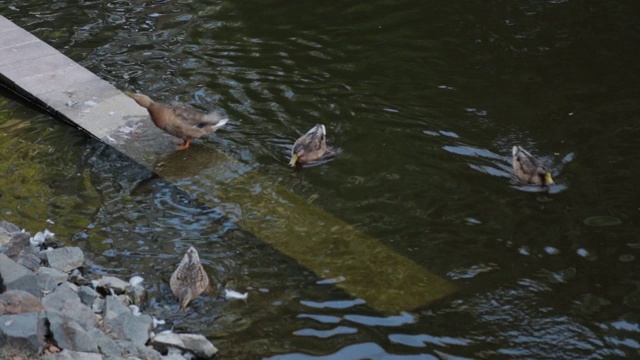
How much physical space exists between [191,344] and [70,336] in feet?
2.56

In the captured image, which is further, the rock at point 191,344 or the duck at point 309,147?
the duck at point 309,147

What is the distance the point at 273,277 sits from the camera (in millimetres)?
7238

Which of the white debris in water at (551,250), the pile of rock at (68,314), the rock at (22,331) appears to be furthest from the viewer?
the white debris in water at (551,250)

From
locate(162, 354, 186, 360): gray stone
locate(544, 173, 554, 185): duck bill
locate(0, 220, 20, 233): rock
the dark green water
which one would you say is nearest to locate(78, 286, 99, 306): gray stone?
the dark green water

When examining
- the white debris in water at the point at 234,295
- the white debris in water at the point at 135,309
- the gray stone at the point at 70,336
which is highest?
the gray stone at the point at 70,336

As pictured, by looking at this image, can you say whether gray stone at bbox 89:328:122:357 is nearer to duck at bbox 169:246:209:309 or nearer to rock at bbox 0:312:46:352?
rock at bbox 0:312:46:352

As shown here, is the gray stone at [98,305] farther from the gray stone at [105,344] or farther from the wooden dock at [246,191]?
the wooden dock at [246,191]

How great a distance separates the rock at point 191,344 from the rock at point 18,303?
82cm

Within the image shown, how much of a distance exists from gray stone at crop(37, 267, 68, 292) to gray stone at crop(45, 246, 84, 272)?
12 cm

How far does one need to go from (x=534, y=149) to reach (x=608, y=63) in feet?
7.04

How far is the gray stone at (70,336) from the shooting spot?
5979 mm

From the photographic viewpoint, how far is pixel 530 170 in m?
8.07

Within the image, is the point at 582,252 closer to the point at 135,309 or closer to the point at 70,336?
the point at 135,309

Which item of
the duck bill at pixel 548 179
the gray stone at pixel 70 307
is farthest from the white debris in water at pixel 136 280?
the duck bill at pixel 548 179
